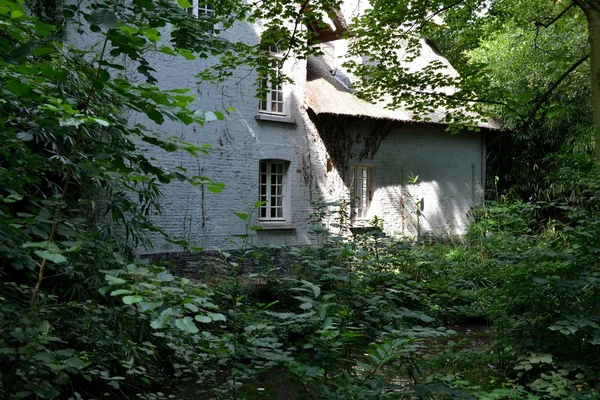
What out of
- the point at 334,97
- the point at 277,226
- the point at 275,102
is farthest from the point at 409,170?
the point at 277,226

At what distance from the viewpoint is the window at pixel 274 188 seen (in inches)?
547

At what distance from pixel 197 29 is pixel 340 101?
8.68 metres

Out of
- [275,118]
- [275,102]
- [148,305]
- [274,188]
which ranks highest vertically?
[275,102]

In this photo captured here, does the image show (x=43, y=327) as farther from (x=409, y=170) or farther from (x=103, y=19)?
(x=409, y=170)

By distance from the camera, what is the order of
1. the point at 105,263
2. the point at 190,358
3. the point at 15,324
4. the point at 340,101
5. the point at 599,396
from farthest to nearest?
the point at 340,101 < the point at 599,396 < the point at 190,358 < the point at 105,263 < the point at 15,324

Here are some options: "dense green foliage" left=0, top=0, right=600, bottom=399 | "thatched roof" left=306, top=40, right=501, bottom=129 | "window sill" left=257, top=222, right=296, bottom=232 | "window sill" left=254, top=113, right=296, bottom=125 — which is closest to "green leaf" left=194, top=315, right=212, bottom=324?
"dense green foliage" left=0, top=0, right=600, bottom=399

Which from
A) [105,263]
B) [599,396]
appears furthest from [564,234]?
[105,263]

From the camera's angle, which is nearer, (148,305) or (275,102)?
(148,305)

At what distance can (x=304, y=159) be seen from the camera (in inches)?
566

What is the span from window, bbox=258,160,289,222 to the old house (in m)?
0.03

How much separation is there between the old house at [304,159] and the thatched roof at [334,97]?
3cm

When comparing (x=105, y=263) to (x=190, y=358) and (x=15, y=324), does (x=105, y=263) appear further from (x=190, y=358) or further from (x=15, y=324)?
(x=190, y=358)

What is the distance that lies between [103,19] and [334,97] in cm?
1267

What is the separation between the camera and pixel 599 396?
4461mm
